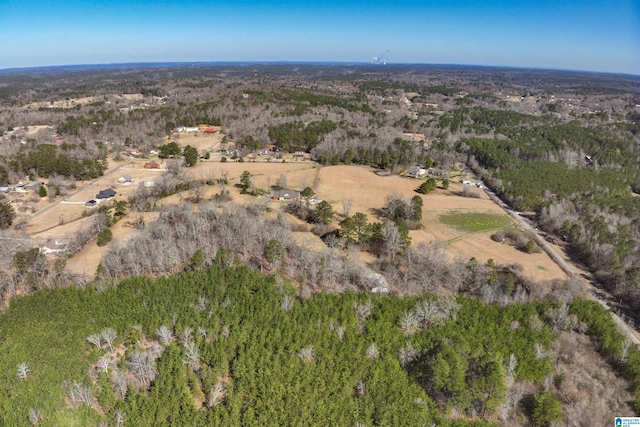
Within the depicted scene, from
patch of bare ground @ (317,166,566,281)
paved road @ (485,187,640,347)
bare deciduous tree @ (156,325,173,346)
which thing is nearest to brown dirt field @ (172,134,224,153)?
patch of bare ground @ (317,166,566,281)

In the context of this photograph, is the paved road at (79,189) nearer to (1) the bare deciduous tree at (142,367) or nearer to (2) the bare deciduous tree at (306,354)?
(1) the bare deciduous tree at (142,367)

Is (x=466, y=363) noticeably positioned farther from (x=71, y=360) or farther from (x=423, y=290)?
(x=71, y=360)

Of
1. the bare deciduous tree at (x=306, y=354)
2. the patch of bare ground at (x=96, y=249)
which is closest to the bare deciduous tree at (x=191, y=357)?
the bare deciduous tree at (x=306, y=354)

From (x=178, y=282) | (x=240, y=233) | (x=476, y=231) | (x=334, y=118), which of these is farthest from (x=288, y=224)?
(x=334, y=118)

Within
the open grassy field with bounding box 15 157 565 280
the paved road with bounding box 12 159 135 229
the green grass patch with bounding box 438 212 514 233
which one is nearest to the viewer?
the open grassy field with bounding box 15 157 565 280

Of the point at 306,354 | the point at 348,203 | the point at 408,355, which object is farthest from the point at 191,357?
the point at 348,203

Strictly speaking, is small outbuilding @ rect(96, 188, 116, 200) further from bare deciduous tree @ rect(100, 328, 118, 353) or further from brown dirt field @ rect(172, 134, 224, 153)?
bare deciduous tree @ rect(100, 328, 118, 353)
